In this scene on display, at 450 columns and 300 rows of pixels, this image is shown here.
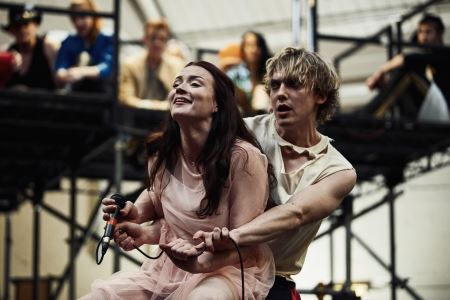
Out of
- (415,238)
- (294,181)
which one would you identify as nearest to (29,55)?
(294,181)

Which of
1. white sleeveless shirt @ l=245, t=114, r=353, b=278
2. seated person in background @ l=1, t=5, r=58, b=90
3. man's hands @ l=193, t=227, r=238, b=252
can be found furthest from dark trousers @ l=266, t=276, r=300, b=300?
seated person in background @ l=1, t=5, r=58, b=90

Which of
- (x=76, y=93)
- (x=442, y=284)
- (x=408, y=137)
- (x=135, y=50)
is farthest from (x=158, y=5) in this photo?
(x=76, y=93)

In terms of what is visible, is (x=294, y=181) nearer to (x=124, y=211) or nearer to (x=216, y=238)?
(x=216, y=238)

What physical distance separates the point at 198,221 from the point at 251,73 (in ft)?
20.4

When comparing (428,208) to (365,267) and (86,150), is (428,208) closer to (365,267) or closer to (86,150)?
(365,267)

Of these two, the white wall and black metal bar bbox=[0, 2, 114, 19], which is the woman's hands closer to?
black metal bar bbox=[0, 2, 114, 19]

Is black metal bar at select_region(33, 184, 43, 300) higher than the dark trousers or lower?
lower

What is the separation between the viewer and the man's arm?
15.6ft

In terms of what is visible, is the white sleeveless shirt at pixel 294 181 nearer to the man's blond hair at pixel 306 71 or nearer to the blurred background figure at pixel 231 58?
the man's blond hair at pixel 306 71

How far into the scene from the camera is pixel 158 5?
19.2 metres

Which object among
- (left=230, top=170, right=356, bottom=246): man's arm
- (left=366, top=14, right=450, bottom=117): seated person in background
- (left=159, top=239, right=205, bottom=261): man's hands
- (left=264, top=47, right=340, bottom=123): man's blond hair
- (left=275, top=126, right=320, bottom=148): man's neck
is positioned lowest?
(left=366, top=14, right=450, bottom=117): seated person in background

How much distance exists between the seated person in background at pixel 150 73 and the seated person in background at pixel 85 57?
542 millimetres

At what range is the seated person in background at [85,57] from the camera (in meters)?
10.5

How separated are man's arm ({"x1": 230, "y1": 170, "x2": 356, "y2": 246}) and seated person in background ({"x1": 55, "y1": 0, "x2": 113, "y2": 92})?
565 cm
